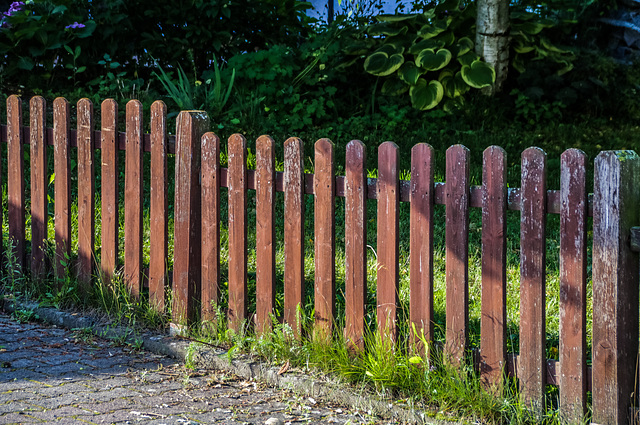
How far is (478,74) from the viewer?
948 centimetres

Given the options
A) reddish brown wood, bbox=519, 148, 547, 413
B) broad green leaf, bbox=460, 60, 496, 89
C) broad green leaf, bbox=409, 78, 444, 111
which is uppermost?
broad green leaf, bbox=460, 60, 496, 89

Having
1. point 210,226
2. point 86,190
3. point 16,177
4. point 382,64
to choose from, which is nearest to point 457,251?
point 210,226

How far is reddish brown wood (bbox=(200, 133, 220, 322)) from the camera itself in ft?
13.6

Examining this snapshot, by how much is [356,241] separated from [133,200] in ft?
5.15

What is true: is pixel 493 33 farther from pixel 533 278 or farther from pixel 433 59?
pixel 533 278

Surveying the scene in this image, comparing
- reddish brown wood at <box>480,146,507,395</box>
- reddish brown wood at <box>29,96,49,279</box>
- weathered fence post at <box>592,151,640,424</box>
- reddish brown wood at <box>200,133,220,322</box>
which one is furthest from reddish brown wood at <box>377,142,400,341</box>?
reddish brown wood at <box>29,96,49,279</box>

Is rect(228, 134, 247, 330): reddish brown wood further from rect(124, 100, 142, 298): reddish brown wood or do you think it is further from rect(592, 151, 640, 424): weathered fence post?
rect(592, 151, 640, 424): weathered fence post

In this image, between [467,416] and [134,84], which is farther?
[134,84]

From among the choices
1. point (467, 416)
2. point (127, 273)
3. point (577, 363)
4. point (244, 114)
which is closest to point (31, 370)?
point (127, 273)

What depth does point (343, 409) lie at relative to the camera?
3.46 m

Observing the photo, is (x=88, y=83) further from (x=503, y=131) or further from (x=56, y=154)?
(x=503, y=131)

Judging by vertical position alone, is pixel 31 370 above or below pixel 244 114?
below

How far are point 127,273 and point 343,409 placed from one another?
180 centimetres

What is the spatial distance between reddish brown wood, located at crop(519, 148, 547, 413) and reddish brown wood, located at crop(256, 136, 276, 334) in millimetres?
1323
